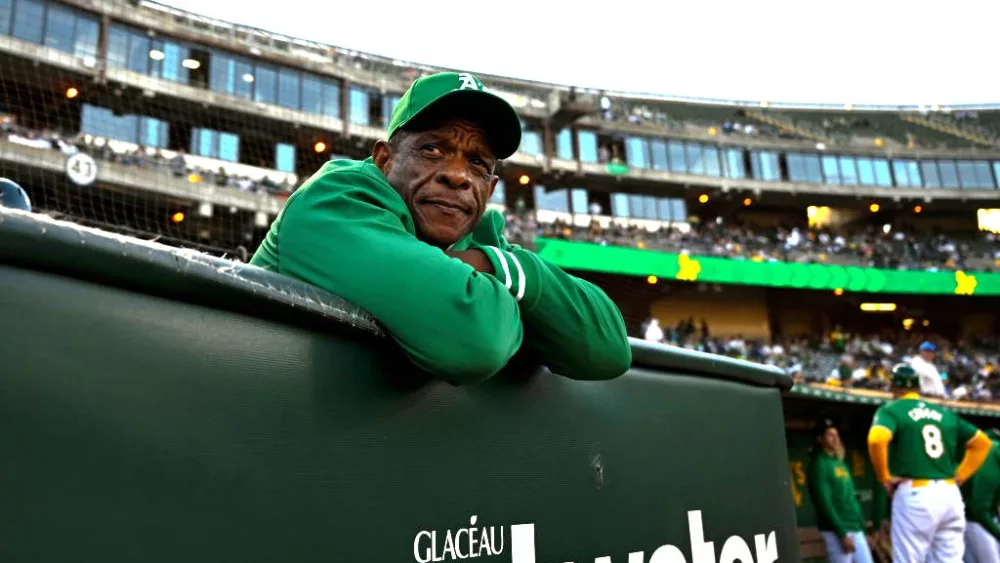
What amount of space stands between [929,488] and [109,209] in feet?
57.4

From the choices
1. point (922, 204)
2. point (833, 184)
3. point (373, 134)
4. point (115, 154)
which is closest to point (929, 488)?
point (115, 154)

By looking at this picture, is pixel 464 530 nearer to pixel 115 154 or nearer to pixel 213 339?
pixel 213 339

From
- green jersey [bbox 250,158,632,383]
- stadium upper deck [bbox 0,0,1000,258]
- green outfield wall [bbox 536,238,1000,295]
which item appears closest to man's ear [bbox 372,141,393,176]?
green jersey [bbox 250,158,632,383]

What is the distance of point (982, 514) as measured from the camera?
6508mm

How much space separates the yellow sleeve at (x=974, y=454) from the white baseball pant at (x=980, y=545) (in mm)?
1092

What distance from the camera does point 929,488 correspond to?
16.9 ft

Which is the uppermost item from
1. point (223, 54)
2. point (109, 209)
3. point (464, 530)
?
point (223, 54)

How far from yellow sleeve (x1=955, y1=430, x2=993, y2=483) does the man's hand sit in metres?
5.78

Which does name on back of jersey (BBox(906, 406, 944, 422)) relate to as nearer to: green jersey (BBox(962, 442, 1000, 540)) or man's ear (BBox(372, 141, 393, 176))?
green jersey (BBox(962, 442, 1000, 540))

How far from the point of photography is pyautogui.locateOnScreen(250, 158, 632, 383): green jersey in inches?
38.0

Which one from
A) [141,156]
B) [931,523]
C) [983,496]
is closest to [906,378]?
[931,523]

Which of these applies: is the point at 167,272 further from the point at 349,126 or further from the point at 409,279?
the point at 349,126

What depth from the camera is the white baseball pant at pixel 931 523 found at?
5.11 m

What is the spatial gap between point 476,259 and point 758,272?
89.9ft
